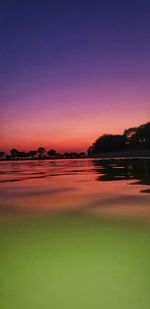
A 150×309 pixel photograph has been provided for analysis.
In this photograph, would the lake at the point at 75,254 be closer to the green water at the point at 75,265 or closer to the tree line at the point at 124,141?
the green water at the point at 75,265

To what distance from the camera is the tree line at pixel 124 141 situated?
992 cm

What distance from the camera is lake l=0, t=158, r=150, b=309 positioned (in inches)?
67.9

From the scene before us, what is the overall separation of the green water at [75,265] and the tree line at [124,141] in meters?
6.64

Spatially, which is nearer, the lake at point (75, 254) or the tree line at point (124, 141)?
the lake at point (75, 254)

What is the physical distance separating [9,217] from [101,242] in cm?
104

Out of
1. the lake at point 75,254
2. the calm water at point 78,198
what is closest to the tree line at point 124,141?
the calm water at point 78,198

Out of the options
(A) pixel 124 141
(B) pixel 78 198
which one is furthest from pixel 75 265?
(A) pixel 124 141

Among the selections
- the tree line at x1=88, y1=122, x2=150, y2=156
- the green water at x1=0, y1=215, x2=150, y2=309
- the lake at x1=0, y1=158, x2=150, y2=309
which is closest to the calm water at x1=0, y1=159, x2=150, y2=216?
the lake at x1=0, y1=158, x2=150, y2=309

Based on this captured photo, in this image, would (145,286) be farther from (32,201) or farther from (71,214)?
(32,201)

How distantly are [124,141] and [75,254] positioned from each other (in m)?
9.48

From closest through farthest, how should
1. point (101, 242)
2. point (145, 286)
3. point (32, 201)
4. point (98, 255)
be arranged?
point (145, 286)
point (98, 255)
point (101, 242)
point (32, 201)

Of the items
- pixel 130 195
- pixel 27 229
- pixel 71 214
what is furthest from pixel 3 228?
pixel 130 195

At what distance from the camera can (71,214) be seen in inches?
122

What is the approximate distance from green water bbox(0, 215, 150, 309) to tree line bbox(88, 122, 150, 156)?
664 cm
